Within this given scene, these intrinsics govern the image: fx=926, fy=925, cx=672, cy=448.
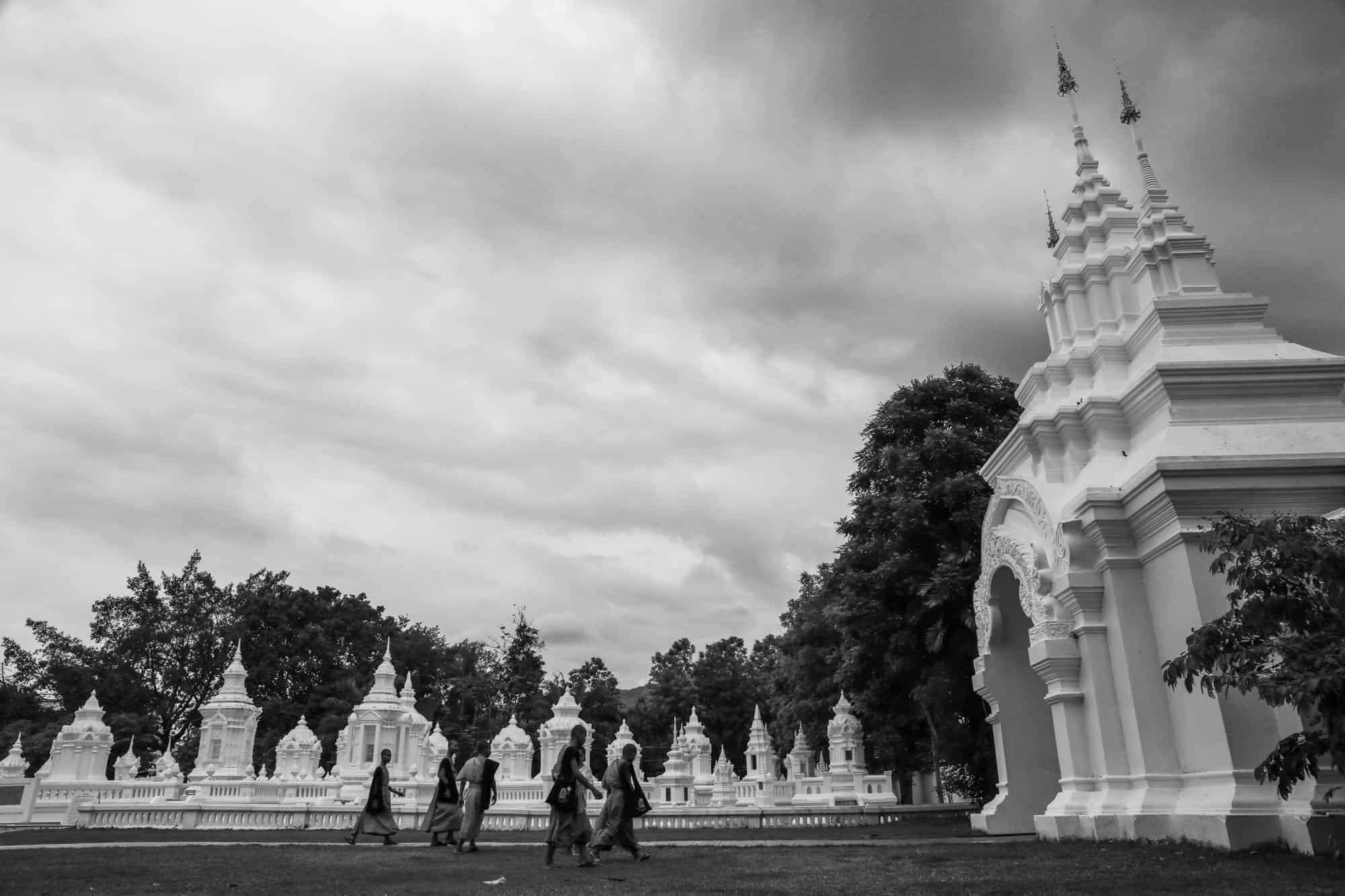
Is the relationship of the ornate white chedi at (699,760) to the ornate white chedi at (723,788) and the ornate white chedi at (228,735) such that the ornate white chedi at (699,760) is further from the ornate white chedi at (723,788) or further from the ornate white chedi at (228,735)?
the ornate white chedi at (228,735)

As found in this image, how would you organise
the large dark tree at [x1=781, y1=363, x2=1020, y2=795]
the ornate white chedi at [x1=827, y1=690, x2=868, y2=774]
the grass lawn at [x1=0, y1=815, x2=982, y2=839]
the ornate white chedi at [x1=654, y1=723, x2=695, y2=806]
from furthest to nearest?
1. the ornate white chedi at [x1=827, y1=690, x2=868, y2=774]
2. the ornate white chedi at [x1=654, y1=723, x2=695, y2=806]
3. the large dark tree at [x1=781, y1=363, x2=1020, y2=795]
4. the grass lawn at [x1=0, y1=815, x2=982, y2=839]

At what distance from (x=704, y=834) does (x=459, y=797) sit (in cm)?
560

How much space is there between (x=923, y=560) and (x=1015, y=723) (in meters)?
7.29

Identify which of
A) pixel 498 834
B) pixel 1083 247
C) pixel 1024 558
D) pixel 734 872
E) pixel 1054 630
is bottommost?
pixel 498 834

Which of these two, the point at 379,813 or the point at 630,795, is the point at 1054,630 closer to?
the point at 630,795

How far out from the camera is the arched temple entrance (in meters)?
14.6

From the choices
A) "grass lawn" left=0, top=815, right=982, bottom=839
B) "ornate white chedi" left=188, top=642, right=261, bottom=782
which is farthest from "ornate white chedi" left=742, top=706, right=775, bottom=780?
"ornate white chedi" left=188, top=642, right=261, bottom=782

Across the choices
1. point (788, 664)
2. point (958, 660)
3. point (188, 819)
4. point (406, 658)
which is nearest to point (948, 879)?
point (958, 660)

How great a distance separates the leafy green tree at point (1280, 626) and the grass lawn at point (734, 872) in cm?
104

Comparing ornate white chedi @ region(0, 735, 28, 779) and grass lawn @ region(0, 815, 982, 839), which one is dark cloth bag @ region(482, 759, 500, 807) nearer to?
grass lawn @ region(0, 815, 982, 839)

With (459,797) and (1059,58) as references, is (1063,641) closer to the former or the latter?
(459,797)

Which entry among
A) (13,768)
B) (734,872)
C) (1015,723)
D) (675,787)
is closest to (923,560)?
(1015,723)

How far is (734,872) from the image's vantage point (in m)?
9.16

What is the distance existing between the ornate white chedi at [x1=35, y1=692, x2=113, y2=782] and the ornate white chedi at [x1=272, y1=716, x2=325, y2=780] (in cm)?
453
